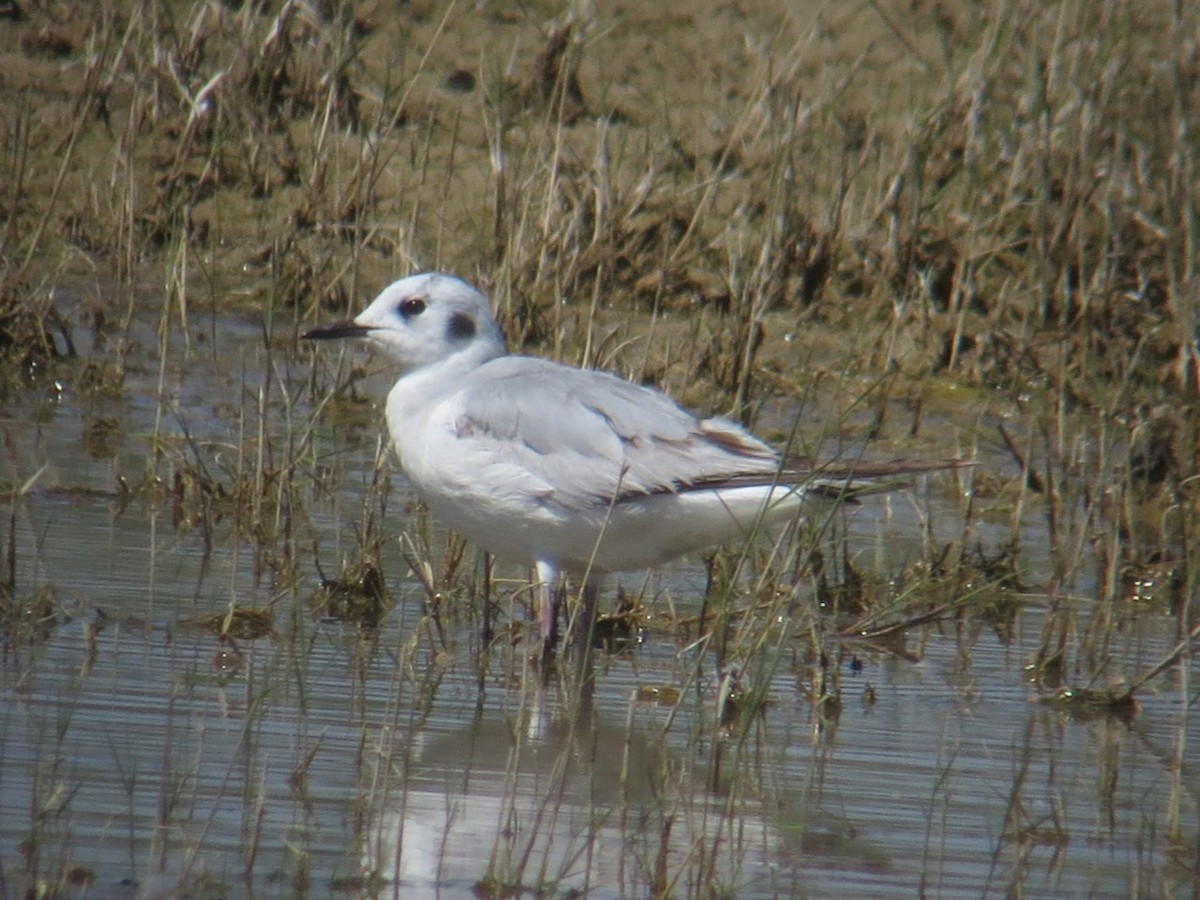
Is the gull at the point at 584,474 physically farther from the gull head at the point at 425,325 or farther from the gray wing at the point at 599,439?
the gull head at the point at 425,325

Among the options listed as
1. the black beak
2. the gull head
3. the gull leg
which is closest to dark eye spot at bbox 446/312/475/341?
the gull head

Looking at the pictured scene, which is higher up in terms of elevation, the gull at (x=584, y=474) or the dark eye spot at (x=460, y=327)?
the dark eye spot at (x=460, y=327)

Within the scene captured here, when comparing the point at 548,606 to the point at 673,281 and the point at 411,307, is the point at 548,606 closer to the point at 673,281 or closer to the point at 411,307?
the point at 411,307

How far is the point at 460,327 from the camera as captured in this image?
255 inches

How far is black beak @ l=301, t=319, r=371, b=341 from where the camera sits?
6.42 meters

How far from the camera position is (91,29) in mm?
10867

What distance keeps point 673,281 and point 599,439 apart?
4.05m

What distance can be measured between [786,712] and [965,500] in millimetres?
2635

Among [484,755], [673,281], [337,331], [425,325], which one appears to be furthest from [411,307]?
[673,281]

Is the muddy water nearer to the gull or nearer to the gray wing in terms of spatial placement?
the gull

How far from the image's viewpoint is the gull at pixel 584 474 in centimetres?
588

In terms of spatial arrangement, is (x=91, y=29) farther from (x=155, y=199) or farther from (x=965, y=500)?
(x=965, y=500)

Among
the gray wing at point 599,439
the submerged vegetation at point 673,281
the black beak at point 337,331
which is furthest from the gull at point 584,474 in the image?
the black beak at point 337,331

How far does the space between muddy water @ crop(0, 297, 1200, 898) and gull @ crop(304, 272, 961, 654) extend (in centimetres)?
26
